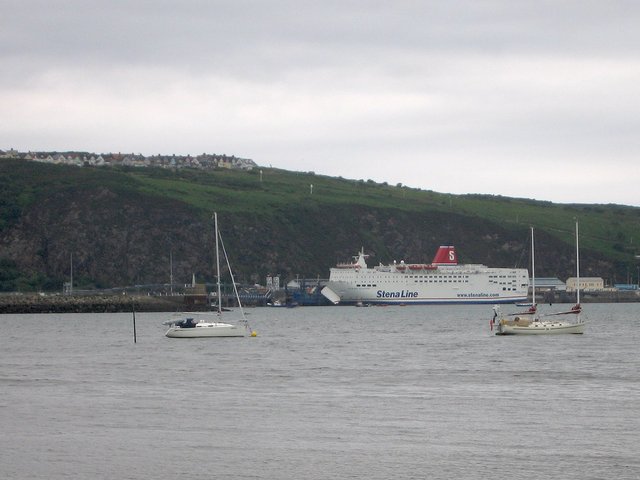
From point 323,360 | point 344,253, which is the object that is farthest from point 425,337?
point 344,253

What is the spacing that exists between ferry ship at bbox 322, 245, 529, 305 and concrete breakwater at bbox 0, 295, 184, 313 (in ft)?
111

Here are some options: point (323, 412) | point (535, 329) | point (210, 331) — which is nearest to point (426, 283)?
point (535, 329)

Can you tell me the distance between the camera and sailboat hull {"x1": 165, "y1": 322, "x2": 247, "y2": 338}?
73.6 m

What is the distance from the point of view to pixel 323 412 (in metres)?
35.7

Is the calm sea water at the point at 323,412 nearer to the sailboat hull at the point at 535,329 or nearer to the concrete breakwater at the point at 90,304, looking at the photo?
the sailboat hull at the point at 535,329

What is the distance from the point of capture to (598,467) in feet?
85.5

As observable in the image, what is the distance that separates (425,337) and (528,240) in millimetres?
119159

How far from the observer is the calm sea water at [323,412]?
2683cm

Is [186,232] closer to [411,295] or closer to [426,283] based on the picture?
[411,295]

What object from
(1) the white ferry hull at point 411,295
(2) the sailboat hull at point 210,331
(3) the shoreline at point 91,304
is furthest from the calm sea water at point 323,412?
(1) the white ferry hull at point 411,295

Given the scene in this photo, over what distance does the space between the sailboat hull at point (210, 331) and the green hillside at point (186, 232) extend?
82898 mm

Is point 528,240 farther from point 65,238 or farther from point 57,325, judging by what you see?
point 57,325

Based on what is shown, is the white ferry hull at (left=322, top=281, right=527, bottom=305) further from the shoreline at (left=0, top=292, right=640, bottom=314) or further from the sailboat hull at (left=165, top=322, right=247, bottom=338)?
the sailboat hull at (left=165, top=322, right=247, bottom=338)

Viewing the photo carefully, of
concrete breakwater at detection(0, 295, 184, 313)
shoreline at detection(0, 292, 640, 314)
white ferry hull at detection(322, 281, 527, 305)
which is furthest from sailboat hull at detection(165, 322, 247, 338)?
white ferry hull at detection(322, 281, 527, 305)
